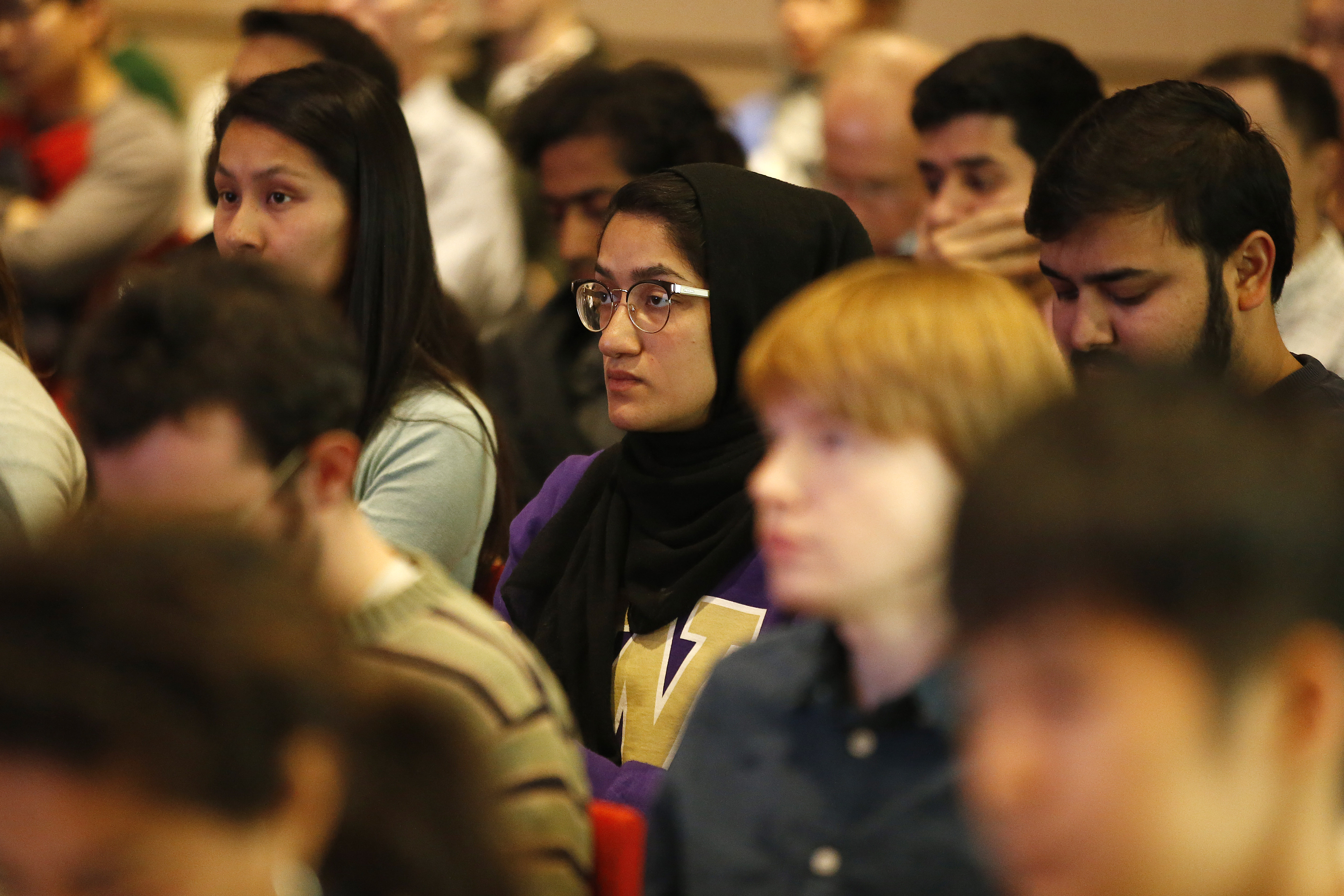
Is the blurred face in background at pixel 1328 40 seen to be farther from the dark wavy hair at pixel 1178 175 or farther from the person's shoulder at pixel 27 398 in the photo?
the person's shoulder at pixel 27 398

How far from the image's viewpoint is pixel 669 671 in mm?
2176

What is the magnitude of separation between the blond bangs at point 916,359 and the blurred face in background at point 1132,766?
0.47 m

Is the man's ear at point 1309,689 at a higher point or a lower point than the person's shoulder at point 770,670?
higher

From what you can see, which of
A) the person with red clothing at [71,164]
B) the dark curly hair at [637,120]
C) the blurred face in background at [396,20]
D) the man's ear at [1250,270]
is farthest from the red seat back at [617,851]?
the blurred face in background at [396,20]

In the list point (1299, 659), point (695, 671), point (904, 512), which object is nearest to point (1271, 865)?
point (1299, 659)

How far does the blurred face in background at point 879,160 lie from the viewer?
3848 mm

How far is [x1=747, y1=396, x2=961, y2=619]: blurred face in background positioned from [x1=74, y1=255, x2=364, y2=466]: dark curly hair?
498mm

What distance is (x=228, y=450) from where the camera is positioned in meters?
1.52

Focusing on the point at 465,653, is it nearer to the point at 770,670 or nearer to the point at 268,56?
the point at 770,670

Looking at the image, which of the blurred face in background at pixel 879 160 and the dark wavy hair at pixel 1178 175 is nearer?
the dark wavy hair at pixel 1178 175

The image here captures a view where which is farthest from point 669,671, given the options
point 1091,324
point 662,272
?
point 1091,324

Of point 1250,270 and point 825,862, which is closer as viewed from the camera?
point 825,862

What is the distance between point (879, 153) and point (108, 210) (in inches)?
83.5

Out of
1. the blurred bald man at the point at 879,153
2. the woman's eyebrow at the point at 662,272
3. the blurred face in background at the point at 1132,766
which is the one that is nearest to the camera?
the blurred face in background at the point at 1132,766
